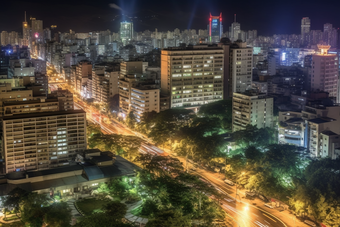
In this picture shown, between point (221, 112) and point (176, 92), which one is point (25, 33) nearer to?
point (176, 92)

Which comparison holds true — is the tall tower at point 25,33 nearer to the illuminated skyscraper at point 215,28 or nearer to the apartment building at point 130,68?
the illuminated skyscraper at point 215,28

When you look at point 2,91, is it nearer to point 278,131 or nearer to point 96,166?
point 96,166

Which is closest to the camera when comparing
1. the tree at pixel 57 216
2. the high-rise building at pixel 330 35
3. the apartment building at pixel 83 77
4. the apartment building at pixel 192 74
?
the tree at pixel 57 216

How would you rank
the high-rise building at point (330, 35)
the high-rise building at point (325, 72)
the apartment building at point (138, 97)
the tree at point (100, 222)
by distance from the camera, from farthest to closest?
the high-rise building at point (330, 35)
the high-rise building at point (325, 72)
the apartment building at point (138, 97)
the tree at point (100, 222)

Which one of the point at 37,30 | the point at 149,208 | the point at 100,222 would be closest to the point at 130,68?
the point at 149,208

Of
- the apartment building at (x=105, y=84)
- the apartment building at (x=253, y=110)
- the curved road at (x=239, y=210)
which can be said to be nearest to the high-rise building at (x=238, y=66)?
the apartment building at (x=253, y=110)

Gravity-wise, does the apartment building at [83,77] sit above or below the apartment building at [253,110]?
above
